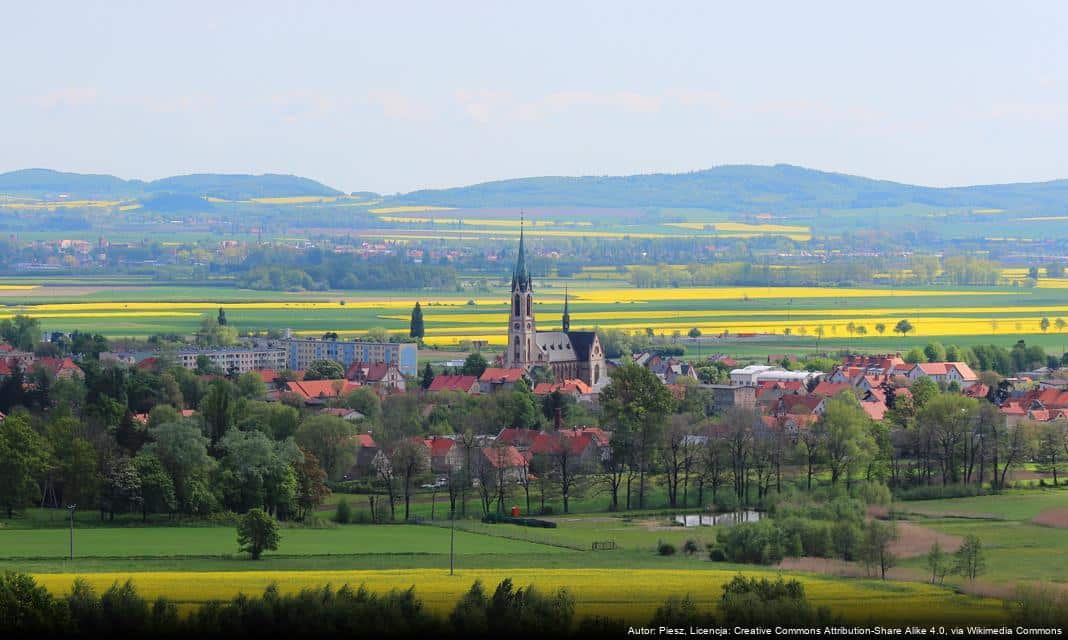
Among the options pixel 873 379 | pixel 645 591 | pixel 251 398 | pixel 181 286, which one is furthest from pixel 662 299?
pixel 645 591

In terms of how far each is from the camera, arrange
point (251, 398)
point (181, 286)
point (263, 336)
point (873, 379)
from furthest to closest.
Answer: point (181, 286) < point (263, 336) < point (873, 379) < point (251, 398)

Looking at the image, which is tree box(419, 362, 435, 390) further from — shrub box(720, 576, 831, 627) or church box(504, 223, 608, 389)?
shrub box(720, 576, 831, 627)

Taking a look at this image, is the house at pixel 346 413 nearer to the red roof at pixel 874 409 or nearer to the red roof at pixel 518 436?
the red roof at pixel 518 436

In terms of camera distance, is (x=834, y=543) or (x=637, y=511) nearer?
(x=834, y=543)

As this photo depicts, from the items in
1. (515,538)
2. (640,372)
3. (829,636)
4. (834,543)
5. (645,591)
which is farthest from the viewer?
(640,372)

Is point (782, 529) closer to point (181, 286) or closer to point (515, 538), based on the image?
point (515, 538)
